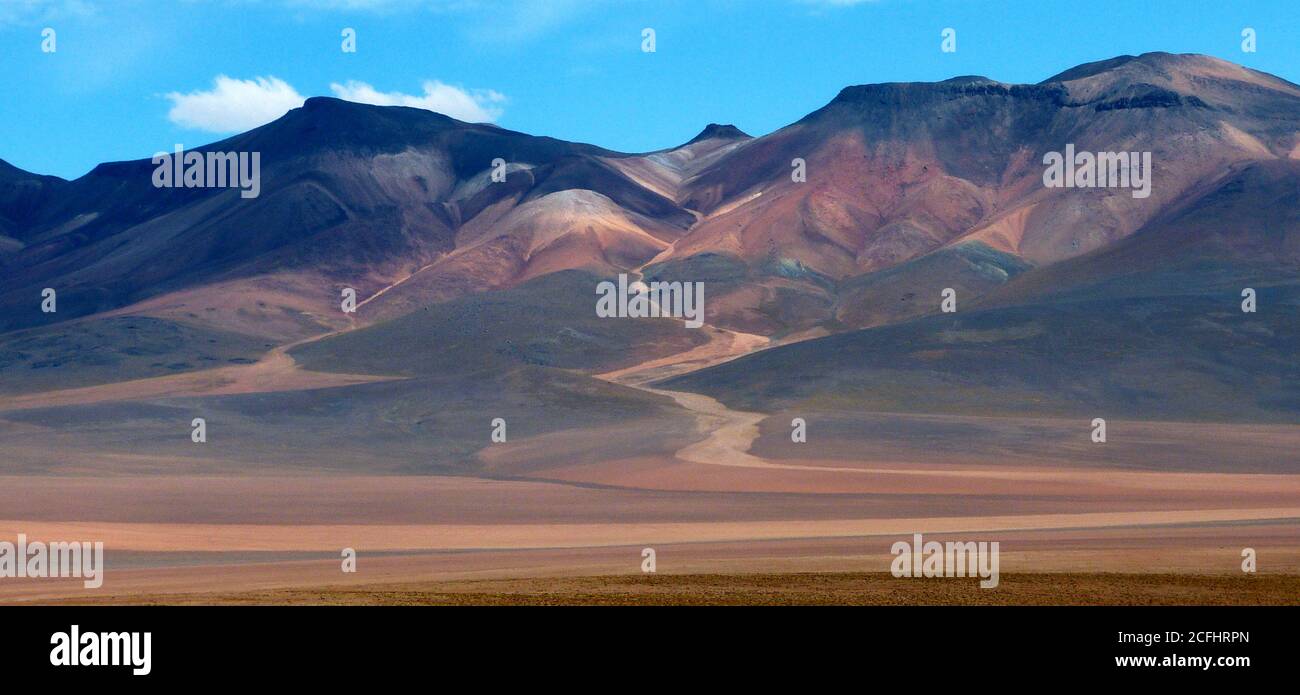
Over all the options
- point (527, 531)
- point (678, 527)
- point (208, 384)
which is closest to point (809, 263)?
point (208, 384)

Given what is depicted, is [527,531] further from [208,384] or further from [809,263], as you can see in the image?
[809,263]

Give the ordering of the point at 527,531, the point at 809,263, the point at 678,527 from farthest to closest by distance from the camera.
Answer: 1. the point at 809,263
2. the point at 678,527
3. the point at 527,531

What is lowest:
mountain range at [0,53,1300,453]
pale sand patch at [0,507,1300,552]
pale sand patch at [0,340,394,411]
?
pale sand patch at [0,507,1300,552]

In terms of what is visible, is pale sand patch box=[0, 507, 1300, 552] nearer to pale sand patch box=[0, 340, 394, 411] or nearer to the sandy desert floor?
the sandy desert floor

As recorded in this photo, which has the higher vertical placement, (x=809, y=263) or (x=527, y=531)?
(x=809, y=263)

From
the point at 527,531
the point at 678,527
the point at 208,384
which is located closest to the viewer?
the point at 527,531

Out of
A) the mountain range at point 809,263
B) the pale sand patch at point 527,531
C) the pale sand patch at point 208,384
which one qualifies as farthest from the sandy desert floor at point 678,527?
the pale sand patch at point 208,384

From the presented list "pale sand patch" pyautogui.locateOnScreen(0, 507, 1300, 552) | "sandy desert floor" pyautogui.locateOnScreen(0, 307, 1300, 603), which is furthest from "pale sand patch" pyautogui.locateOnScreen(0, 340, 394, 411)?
"pale sand patch" pyautogui.locateOnScreen(0, 507, 1300, 552)
